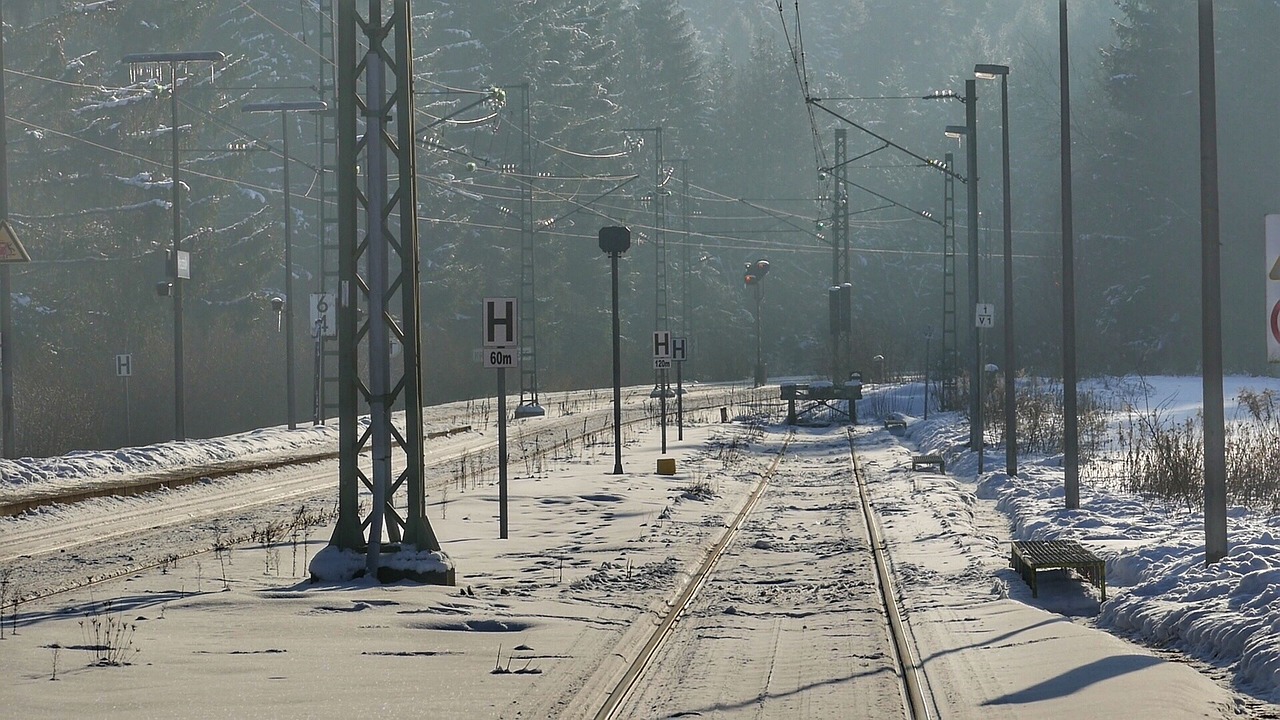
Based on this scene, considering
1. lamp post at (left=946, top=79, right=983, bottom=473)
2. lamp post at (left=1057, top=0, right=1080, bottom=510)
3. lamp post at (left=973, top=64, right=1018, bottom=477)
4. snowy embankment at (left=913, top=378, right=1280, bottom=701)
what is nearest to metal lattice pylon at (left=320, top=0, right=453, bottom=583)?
snowy embankment at (left=913, top=378, right=1280, bottom=701)

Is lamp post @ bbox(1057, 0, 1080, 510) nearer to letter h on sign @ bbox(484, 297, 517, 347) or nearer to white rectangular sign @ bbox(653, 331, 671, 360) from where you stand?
letter h on sign @ bbox(484, 297, 517, 347)

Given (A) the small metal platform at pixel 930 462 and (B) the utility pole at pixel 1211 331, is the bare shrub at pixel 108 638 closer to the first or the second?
(B) the utility pole at pixel 1211 331

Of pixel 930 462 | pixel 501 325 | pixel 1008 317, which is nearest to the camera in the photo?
pixel 501 325

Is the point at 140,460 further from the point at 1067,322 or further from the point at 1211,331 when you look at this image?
the point at 1211,331

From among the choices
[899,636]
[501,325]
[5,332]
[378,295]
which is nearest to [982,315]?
[501,325]

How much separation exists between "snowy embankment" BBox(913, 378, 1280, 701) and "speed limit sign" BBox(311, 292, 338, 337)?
18.2m

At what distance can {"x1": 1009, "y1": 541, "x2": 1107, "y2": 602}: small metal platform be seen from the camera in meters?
13.6

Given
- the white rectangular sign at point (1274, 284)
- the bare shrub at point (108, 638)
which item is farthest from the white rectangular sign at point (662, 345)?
the bare shrub at point (108, 638)

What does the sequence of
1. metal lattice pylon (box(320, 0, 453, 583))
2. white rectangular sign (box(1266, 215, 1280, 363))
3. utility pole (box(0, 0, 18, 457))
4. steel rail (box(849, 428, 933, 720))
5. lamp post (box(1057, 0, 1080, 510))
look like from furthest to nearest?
utility pole (box(0, 0, 18, 457)) → lamp post (box(1057, 0, 1080, 510)) → metal lattice pylon (box(320, 0, 453, 583)) → white rectangular sign (box(1266, 215, 1280, 363)) → steel rail (box(849, 428, 933, 720))

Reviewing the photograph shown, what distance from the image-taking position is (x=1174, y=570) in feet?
44.6

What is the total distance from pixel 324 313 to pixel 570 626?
87.3 ft

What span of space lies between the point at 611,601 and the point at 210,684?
185 inches

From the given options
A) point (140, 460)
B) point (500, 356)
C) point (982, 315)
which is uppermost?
point (982, 315)

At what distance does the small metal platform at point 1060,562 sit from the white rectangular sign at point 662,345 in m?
16.3
